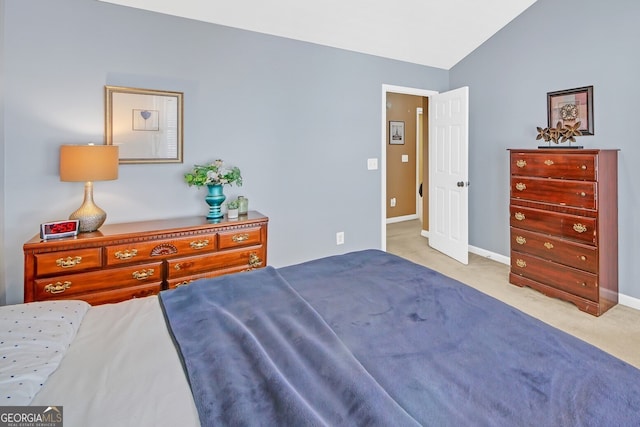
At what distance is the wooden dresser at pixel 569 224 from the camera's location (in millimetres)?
2723

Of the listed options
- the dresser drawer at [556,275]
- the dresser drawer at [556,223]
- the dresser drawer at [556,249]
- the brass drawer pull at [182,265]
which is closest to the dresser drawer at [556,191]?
the dresser drawer at [556,223]

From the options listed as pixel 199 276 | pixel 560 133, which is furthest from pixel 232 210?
pixel 560 133

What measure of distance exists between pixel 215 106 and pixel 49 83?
3.73 ft

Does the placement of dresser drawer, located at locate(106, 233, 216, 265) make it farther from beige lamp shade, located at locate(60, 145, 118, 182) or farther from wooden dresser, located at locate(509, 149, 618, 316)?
wooden dresser, located at locate(509, 149, 618, 316)

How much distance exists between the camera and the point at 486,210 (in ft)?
13.8

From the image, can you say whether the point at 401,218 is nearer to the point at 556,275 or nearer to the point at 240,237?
the point at 556,275

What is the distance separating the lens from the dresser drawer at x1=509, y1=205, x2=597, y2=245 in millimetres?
2754

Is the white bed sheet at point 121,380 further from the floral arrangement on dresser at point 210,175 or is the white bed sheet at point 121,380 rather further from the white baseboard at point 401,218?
the white baseboard at point 401,218

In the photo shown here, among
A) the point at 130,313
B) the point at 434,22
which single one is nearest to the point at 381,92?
the point at 434,22

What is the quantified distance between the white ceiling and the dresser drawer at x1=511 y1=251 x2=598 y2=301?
2.44m

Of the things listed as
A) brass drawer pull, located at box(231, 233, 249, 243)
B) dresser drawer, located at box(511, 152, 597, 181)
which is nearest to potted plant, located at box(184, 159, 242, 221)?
brass drawer pull, located at box(231, 233, 249, 243)

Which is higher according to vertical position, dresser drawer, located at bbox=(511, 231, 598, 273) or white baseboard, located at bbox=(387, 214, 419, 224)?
white baseboard, located at bbox=(387, 214, 419, 224)

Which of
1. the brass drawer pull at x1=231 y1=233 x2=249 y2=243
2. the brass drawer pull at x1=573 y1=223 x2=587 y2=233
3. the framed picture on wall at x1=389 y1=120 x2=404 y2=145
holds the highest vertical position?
the framed picture on wall at x1=389 y1=120 x2=404 y2=145

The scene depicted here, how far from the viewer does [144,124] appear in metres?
2.69
